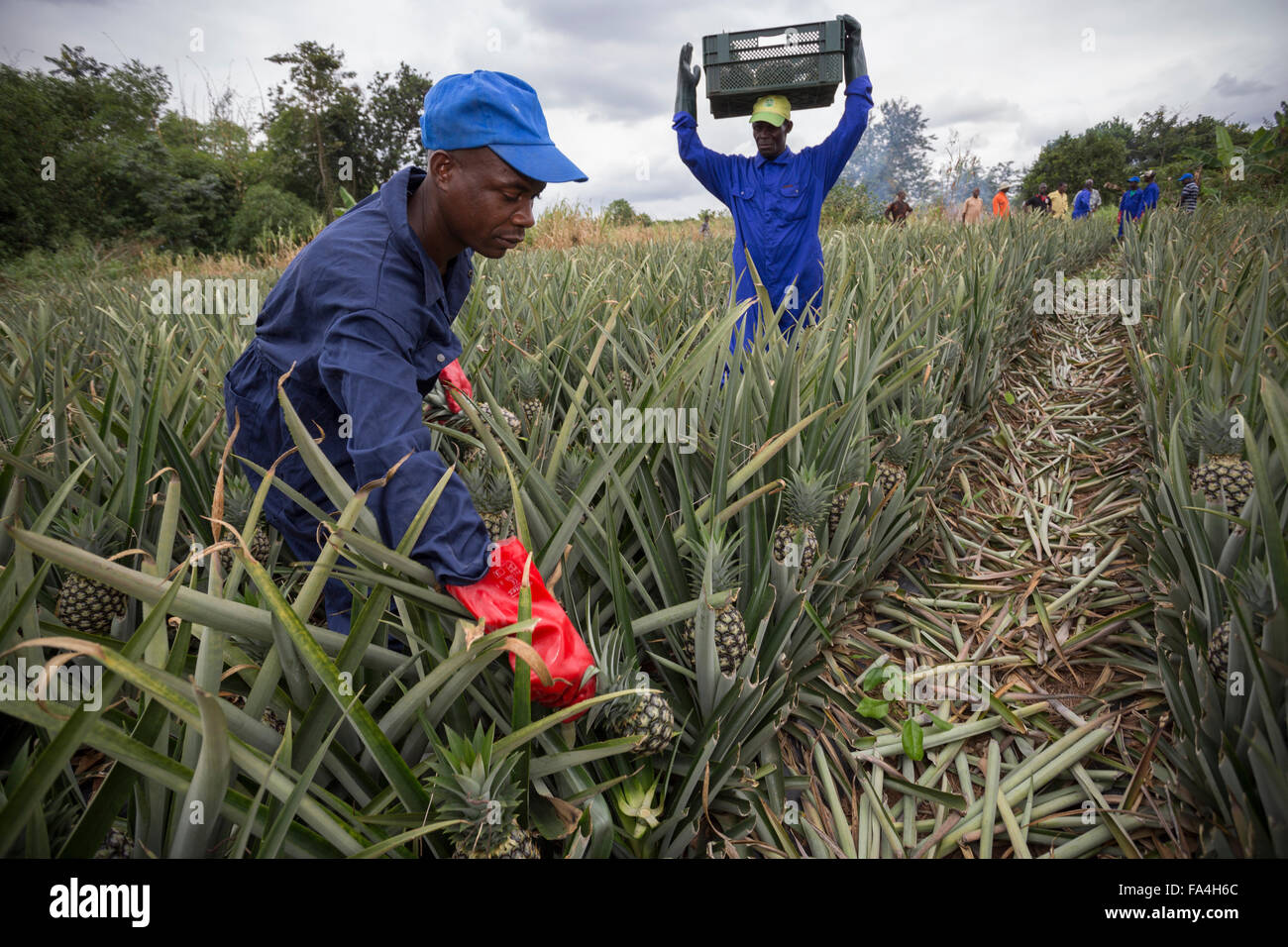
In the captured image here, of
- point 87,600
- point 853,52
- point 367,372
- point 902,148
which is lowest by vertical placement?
point 87,600

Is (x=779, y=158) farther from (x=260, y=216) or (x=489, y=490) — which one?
(x=260, y=216)

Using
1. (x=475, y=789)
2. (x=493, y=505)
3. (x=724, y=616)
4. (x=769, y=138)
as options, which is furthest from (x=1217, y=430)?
(x=769, y=138)

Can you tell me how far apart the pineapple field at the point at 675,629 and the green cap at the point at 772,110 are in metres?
1.43

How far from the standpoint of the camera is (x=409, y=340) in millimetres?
1102

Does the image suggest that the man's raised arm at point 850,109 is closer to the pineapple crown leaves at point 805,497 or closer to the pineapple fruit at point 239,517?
the pineapple crown leaves at point 805,497

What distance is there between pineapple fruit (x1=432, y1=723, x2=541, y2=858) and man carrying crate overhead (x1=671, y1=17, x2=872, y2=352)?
2.56 meters

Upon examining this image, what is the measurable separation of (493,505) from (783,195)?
8.37 feet

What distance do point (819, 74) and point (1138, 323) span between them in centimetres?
212

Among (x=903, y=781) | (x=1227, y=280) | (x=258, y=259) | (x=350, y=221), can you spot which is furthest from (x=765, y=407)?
(x=258, y=259)

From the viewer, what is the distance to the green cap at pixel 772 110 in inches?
123

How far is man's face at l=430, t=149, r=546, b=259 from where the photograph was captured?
110cm

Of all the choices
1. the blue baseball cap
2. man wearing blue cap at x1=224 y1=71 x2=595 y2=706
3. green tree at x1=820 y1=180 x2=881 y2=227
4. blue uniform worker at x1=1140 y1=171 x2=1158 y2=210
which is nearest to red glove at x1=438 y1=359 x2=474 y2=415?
man wearing blue cap at x1=224 y1=71 x2=595 y2=706

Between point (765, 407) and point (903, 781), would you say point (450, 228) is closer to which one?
point (765, 407)

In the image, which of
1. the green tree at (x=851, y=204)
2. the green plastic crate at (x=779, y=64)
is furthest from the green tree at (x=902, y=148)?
the green plastic crate at (x=779, y=64)
